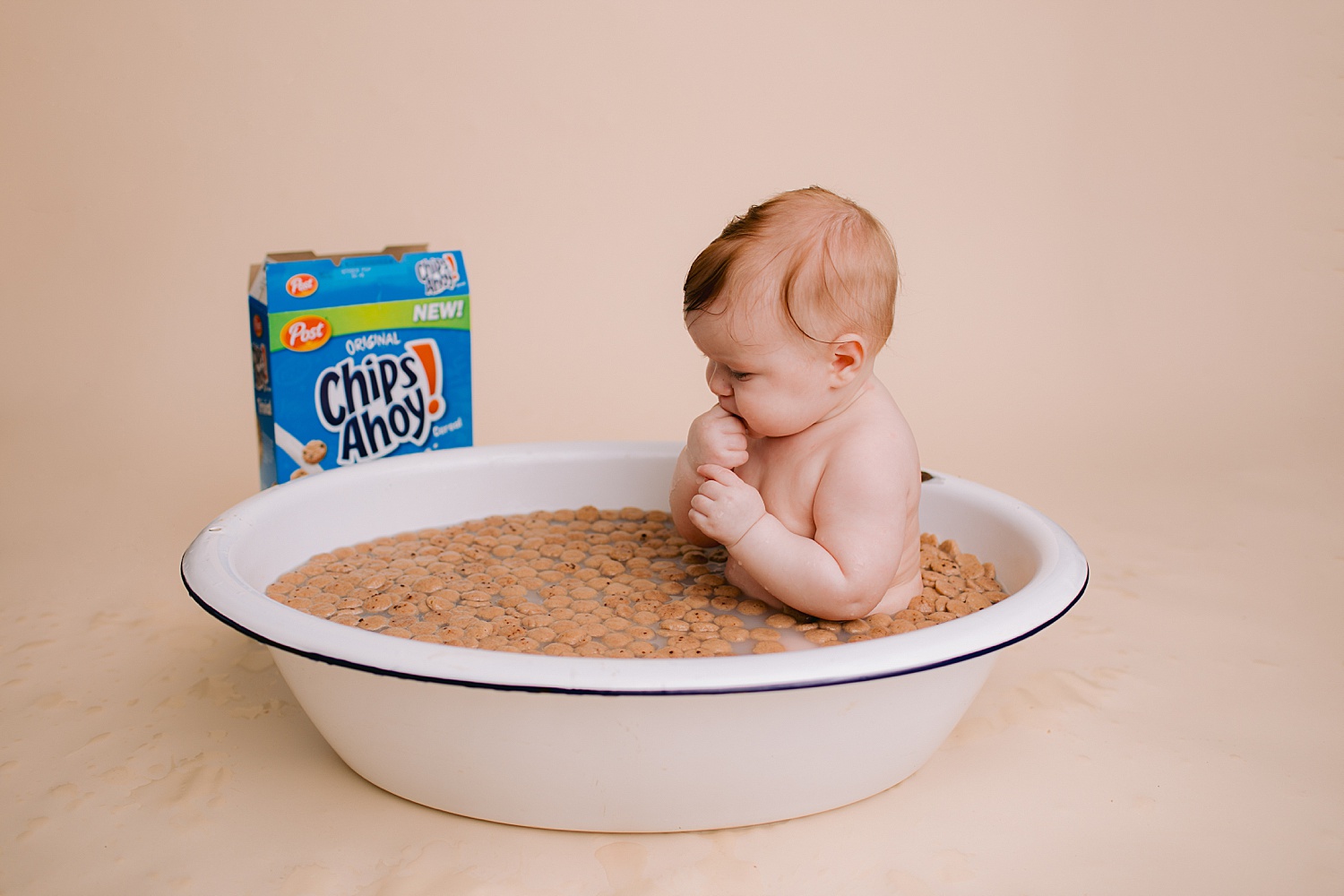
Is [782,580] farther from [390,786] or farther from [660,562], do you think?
[390,786]

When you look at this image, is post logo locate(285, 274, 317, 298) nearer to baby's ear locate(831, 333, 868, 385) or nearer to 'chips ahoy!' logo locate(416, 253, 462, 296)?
'chips ahoy!' logo locate(416, 253, 462, 296)

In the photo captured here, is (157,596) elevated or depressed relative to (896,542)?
depressed

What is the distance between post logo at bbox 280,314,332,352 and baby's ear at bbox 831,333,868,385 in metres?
0.79

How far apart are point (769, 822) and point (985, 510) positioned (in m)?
0.57

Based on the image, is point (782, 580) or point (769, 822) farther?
point (782, 580)

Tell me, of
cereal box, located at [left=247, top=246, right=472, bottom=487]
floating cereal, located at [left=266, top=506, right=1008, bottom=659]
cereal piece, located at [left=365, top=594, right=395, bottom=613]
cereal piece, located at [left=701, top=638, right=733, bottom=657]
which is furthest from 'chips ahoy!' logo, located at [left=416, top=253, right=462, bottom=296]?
cereal piece, located at [left=701, top=638, right=733, bottom=657]

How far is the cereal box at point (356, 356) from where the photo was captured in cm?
161

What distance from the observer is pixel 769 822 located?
1.11m

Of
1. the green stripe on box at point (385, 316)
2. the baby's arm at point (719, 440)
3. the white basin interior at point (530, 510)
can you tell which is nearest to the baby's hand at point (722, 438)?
the baby's arm at point (719, 440)

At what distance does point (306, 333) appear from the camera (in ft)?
5.31

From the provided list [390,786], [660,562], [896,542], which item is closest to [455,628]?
[390,786]

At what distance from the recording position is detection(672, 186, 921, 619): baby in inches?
46.0

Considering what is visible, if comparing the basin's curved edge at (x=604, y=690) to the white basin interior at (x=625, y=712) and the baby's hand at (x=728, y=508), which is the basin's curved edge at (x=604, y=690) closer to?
the white basin interior at (x=625, y=712)

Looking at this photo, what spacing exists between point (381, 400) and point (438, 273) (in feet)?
0.68
